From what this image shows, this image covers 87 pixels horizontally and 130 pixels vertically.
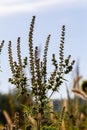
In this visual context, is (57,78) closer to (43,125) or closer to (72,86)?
(43,125)

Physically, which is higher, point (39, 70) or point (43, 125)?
point (39, 70)

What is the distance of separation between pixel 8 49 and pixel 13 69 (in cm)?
30

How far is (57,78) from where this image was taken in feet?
17.5

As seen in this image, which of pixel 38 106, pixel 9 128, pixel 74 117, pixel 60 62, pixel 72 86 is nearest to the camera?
pixel 9 128

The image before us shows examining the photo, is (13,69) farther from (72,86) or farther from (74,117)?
(72,86)

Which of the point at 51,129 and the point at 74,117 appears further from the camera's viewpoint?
the point at 74,117

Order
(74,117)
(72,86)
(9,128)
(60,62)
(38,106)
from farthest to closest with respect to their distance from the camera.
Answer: (72,86), (74,117), (60,62), (38,106), (9,128)

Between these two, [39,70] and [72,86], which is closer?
[39,70]

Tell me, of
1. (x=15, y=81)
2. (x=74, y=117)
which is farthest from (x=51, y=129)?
(x=74, y=117)

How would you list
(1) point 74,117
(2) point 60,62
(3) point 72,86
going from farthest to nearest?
1. (3) point 72,86
2. (1) point 74,117
3. (2) point 60,62

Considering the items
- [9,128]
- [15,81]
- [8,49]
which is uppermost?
[8,49]

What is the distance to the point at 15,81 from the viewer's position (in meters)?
5.36

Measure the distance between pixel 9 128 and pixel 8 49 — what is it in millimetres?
1263

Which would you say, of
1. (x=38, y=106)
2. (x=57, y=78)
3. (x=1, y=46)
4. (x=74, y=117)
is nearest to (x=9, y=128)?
(x=38, y=106)
